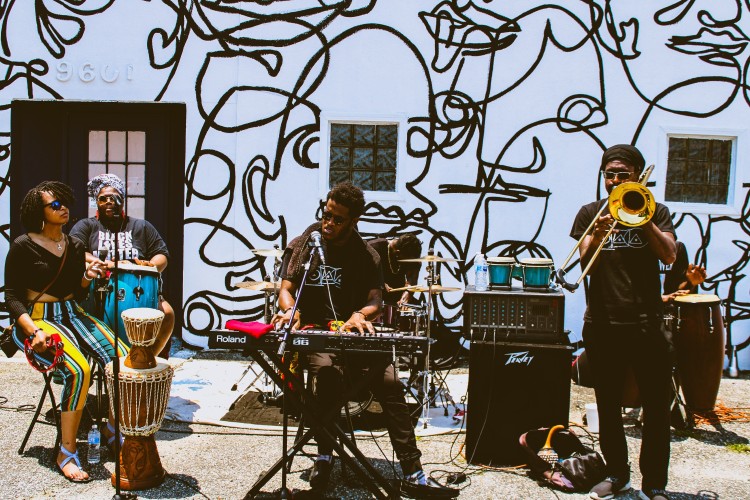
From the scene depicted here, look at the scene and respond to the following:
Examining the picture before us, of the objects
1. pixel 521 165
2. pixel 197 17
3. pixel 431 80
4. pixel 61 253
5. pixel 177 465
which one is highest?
pixel 197 17

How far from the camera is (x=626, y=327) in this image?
13.1 feet

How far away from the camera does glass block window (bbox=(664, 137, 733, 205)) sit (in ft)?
23.9

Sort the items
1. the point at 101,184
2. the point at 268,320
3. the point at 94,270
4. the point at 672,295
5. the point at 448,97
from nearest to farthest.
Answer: the point at 94,270
the point at 101,184
the point at 672,295
the point at 268,320
the point at 448,97

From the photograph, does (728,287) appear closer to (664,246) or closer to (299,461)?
(664,246)

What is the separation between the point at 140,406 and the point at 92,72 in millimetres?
4499

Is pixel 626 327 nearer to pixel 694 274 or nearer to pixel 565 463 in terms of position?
pixel 565 463

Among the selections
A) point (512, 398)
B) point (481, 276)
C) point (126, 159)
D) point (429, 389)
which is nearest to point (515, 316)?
point (512, 398)

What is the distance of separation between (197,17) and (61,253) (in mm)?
3521

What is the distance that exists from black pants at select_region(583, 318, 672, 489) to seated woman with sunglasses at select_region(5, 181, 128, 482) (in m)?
3.11

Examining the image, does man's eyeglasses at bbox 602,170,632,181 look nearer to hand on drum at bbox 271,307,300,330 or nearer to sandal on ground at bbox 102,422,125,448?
hand on drum at bbox 271,307,300,330

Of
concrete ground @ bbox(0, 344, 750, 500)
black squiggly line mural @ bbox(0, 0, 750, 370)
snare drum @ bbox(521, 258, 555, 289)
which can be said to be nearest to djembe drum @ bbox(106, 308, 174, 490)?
concrete ground @ bbox(0, 344, 750, 500)

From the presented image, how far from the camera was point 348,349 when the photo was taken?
11.8 feet

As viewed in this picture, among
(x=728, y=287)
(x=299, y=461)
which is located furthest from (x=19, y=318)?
A: (x=728, y=287)

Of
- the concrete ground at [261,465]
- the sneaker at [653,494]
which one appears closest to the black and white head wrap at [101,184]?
the concrete ground at [261,465]
